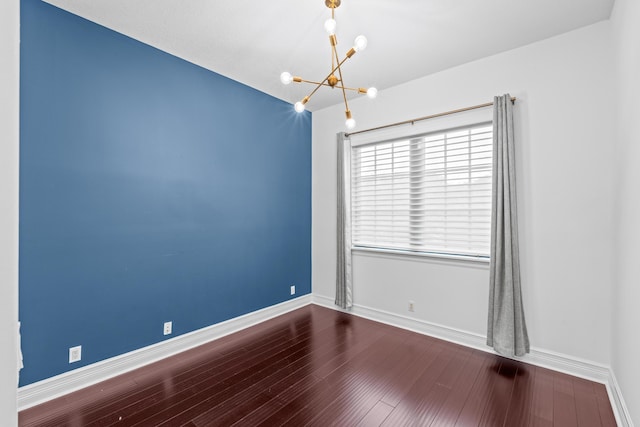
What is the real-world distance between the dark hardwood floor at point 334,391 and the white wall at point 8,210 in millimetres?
1775

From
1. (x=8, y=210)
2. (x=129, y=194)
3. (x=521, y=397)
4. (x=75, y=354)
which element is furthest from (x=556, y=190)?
(x=75, y=354)

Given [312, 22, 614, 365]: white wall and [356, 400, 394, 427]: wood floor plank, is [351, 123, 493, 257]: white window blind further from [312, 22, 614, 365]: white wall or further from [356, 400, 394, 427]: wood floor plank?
[356, 400, 394, 427]: wood floor plank

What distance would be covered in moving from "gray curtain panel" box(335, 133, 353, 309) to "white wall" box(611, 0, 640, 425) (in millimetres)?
2529

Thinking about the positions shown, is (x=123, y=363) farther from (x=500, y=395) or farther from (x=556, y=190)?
(x=556, y=190)

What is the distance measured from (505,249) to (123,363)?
139 inches

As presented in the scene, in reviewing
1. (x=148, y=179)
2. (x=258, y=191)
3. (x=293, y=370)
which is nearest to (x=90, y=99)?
(x=148, y=179)

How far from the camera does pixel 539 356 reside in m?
2.67

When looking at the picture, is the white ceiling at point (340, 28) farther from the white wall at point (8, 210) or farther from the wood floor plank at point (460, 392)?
the wood floor plank at point (460, 392)

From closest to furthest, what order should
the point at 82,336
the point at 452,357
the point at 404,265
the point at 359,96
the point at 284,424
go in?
the point at 284,424 → the point at 82,336 → the point at 452,357 → the point at 404,265 → the point at 359,96

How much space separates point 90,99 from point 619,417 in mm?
4490

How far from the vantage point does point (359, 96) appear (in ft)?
12.7

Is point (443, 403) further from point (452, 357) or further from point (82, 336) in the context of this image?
point (82, 336)

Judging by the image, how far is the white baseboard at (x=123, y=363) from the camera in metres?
2.14

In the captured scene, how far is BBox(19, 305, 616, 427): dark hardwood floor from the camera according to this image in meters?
2.01
